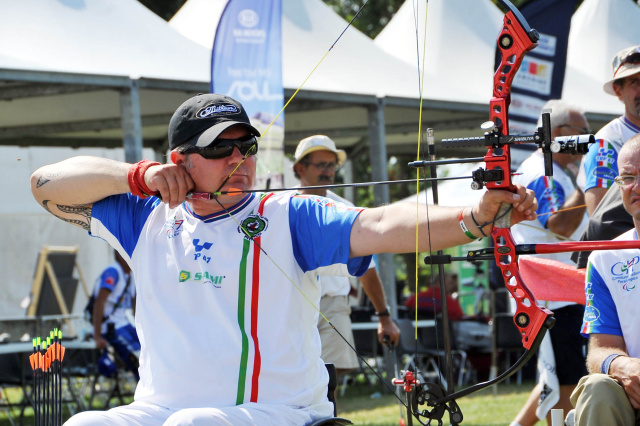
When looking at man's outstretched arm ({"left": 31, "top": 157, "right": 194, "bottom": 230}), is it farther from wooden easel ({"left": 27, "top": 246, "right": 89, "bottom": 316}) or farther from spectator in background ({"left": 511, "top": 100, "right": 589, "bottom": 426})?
wooden easel ({"left": 27, "top": 246, "right": 89, "bottom": 316})

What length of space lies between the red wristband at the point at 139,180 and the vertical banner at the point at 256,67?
354 cm

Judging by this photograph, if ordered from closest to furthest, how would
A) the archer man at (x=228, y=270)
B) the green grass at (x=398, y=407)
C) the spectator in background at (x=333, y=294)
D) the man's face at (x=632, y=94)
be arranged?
the archer man at (x=228, y=270) < the man's face at (x=632, y=94) < the spectator in background at (x=333, y=294) < the green grass at (x=398, y=407)

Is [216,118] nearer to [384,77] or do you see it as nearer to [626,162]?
[626,162]

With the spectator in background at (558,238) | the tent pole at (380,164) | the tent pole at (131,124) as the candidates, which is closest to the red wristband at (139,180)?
the spectator in background at (558,238)

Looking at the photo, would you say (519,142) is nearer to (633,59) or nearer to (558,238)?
(633,59)

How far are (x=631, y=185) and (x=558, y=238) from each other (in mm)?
1607

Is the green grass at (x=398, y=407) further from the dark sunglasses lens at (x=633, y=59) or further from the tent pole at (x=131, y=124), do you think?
the dark sunglasses lens at (x=633, y=59)

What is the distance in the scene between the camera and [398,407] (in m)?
8.00

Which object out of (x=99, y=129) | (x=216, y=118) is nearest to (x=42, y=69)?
(x=99, y=129)

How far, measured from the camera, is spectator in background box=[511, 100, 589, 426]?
14.3ft

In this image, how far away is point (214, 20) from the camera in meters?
8.96

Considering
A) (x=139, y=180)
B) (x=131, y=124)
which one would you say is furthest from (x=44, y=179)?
(x=131, y=124)

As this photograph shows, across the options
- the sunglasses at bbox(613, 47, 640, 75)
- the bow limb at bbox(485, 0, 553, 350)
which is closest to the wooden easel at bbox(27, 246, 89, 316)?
the sunglasses at bbox(613, 47, 640, 75)

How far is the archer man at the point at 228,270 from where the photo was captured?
257cm
